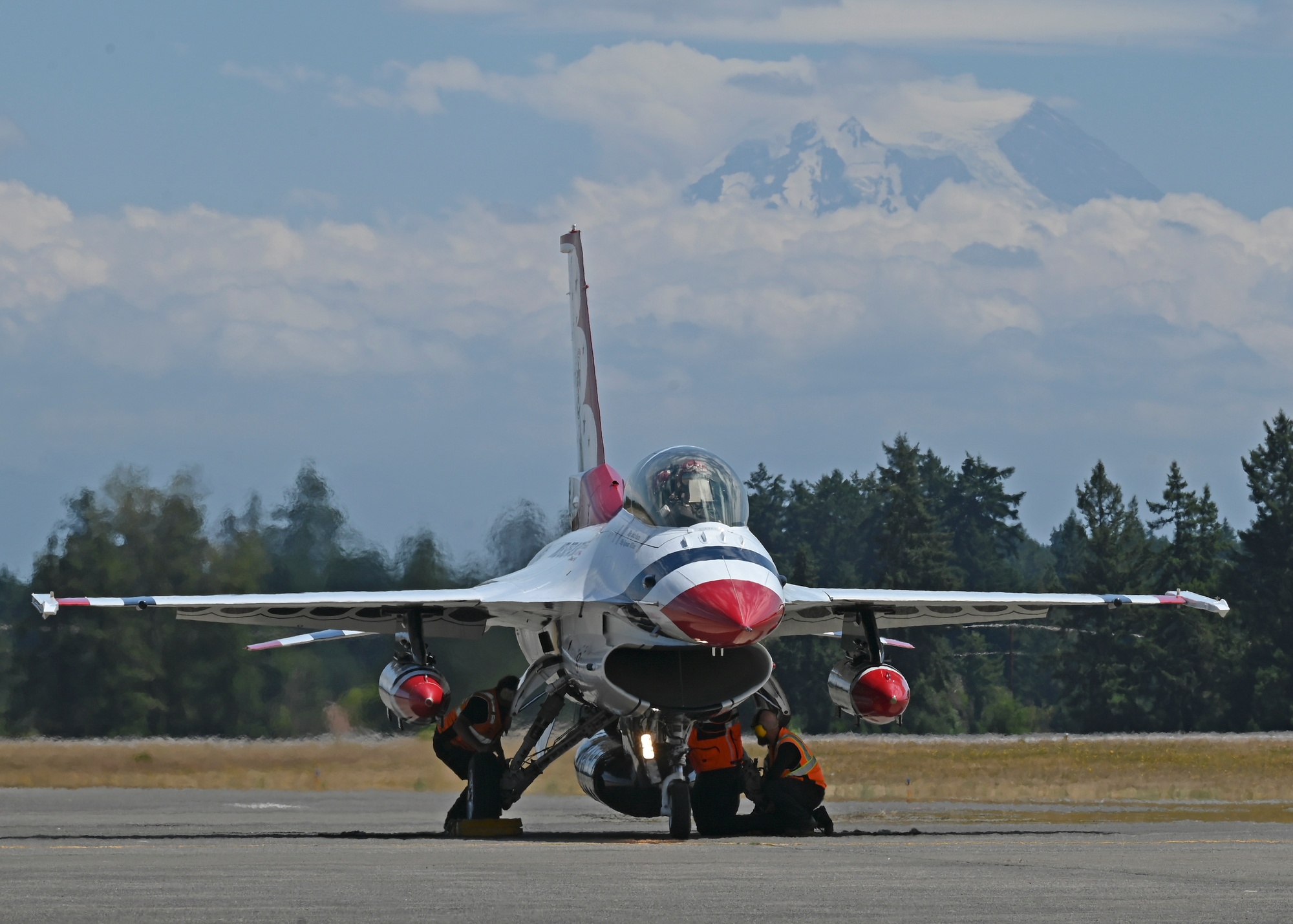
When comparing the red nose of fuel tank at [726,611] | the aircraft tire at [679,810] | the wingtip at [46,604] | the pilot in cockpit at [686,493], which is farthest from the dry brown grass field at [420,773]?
the wingtip at [46,604]

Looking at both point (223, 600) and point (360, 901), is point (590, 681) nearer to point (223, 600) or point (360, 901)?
point (223, 600)

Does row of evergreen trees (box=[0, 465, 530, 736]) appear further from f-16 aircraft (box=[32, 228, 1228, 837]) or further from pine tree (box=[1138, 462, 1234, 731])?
pine tree (box=[1138, 462, 1234, 731])

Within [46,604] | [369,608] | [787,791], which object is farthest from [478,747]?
[46,604]

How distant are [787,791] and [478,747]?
3817mm

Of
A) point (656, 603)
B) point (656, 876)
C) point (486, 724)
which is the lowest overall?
point (656, 876)

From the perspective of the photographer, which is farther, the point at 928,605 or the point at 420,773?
the point at 420,773

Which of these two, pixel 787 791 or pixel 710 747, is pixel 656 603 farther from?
pixel 787 791

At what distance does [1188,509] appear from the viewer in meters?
79.4

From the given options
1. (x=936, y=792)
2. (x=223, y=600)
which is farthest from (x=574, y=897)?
(x=936, y=792)

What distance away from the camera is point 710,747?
18.6m

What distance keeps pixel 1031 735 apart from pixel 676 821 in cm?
4808

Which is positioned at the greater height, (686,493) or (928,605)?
(686,493)

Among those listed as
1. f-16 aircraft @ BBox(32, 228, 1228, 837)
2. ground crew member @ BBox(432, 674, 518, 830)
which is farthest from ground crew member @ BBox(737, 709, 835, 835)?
ground crew member @ BBox(432, 674, 518, 830)

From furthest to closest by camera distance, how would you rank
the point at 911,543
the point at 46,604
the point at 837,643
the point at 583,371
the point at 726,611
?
1. the point at 911,543
2. the point at 837,643
3. the point at 583,371
4. the point at 46,604
5. the point at 726,611
